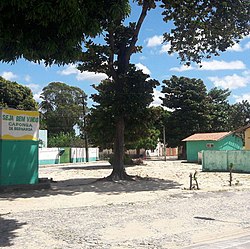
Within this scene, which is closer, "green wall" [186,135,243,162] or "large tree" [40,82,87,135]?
"green wall" [186,135,243,162]

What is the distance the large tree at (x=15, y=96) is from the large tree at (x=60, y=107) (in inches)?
987

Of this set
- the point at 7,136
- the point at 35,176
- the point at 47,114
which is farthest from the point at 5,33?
the point at 47,114

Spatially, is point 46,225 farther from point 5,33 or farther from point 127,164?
point 127,164

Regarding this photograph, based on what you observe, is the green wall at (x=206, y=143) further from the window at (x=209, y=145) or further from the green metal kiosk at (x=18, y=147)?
the green metal kiosk at (x=18, y=147)

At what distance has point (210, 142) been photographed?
4594cm

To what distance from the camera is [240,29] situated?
68.3 ft

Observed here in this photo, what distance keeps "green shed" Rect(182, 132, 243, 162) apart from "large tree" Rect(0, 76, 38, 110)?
2040cm

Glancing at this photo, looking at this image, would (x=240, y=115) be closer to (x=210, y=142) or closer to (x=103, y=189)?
(x=210, y=142)

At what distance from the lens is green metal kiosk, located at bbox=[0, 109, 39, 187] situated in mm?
15891

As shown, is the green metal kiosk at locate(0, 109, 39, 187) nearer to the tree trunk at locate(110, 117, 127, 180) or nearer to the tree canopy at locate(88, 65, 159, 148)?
the tree canopy at locate(88, 65, 159, 148)

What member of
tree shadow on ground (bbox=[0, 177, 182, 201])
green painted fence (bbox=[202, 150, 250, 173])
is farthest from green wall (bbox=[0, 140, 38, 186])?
green painted fence (bbox=[202, 150, 250, 173])

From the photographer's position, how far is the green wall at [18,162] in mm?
15836

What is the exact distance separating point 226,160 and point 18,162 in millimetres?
17345

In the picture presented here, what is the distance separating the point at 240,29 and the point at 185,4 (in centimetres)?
333
